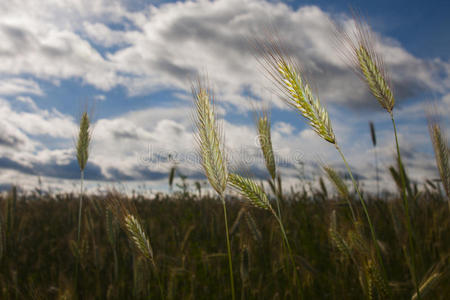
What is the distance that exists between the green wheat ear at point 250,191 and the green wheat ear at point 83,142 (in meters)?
2.52

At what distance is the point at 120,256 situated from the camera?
4.62m

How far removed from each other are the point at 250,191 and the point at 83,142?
2.75 m

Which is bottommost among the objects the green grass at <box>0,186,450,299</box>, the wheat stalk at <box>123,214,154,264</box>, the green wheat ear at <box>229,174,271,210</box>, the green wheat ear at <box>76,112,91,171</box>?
the green grass at <box>0,186,450,299</box>

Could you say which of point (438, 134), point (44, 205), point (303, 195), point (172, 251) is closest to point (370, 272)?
point (438, 134)

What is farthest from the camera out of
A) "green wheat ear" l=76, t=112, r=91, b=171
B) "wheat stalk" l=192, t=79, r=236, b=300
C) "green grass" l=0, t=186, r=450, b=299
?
"green wheat ear" l=76, t=112, r=91, b=171

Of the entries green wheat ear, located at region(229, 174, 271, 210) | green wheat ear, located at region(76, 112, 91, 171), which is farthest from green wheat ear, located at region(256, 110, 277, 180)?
green wheat ear, located at region(76, 112, 91, 171)

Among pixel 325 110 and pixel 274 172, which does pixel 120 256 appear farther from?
pixel 325 110

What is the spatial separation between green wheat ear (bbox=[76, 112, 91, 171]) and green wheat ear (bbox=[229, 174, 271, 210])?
2.52m

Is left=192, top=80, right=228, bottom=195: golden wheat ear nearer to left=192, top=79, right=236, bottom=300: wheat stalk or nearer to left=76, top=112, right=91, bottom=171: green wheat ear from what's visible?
left=192, top=79, right=236, bottom=300: wheat stalk

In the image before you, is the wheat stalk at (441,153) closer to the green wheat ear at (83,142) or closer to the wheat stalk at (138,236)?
the wheat stalk at (138,236)

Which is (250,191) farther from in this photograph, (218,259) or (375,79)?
(218,259)

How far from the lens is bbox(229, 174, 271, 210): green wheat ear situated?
6.44ft

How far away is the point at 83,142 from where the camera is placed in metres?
3.89

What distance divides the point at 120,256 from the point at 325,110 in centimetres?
399
